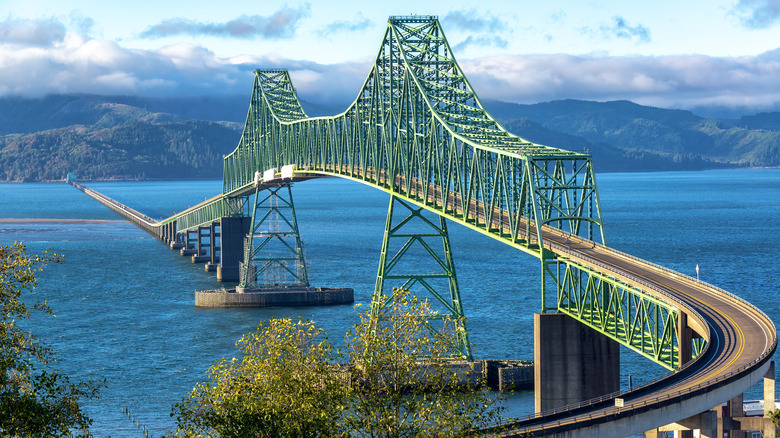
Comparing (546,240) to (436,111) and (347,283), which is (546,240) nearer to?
(436,111)

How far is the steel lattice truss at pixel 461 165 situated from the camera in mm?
59969

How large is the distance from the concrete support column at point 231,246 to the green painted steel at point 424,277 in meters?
22.0

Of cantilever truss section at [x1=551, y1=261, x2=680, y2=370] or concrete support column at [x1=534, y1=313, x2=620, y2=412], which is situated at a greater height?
A: cantilever truss section at [x1=551, y1=261, x2=680, y2=370]

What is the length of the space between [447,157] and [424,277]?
11061 millimetres

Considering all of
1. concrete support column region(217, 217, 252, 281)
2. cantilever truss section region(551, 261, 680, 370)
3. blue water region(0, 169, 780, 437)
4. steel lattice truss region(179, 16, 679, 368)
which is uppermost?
steel lattice truss region(179, 16, 679, 368)

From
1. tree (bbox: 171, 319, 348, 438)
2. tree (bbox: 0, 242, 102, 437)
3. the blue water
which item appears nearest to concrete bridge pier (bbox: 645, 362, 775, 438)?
tree (bbox: 171, 319, 348, 438)

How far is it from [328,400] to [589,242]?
1531 inches

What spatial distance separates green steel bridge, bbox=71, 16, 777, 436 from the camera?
44844 millimetres

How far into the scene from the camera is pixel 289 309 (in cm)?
12219

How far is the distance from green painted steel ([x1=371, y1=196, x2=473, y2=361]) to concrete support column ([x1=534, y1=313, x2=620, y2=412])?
4.52 m

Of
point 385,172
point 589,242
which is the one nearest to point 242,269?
point 385,172

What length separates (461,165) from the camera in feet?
259

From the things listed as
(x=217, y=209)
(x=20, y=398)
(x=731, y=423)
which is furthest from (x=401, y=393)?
(x=217, y=209)

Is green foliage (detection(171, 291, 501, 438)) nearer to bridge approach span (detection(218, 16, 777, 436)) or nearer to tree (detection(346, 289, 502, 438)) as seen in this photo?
tree (detection(346, 289, 502, 438))
